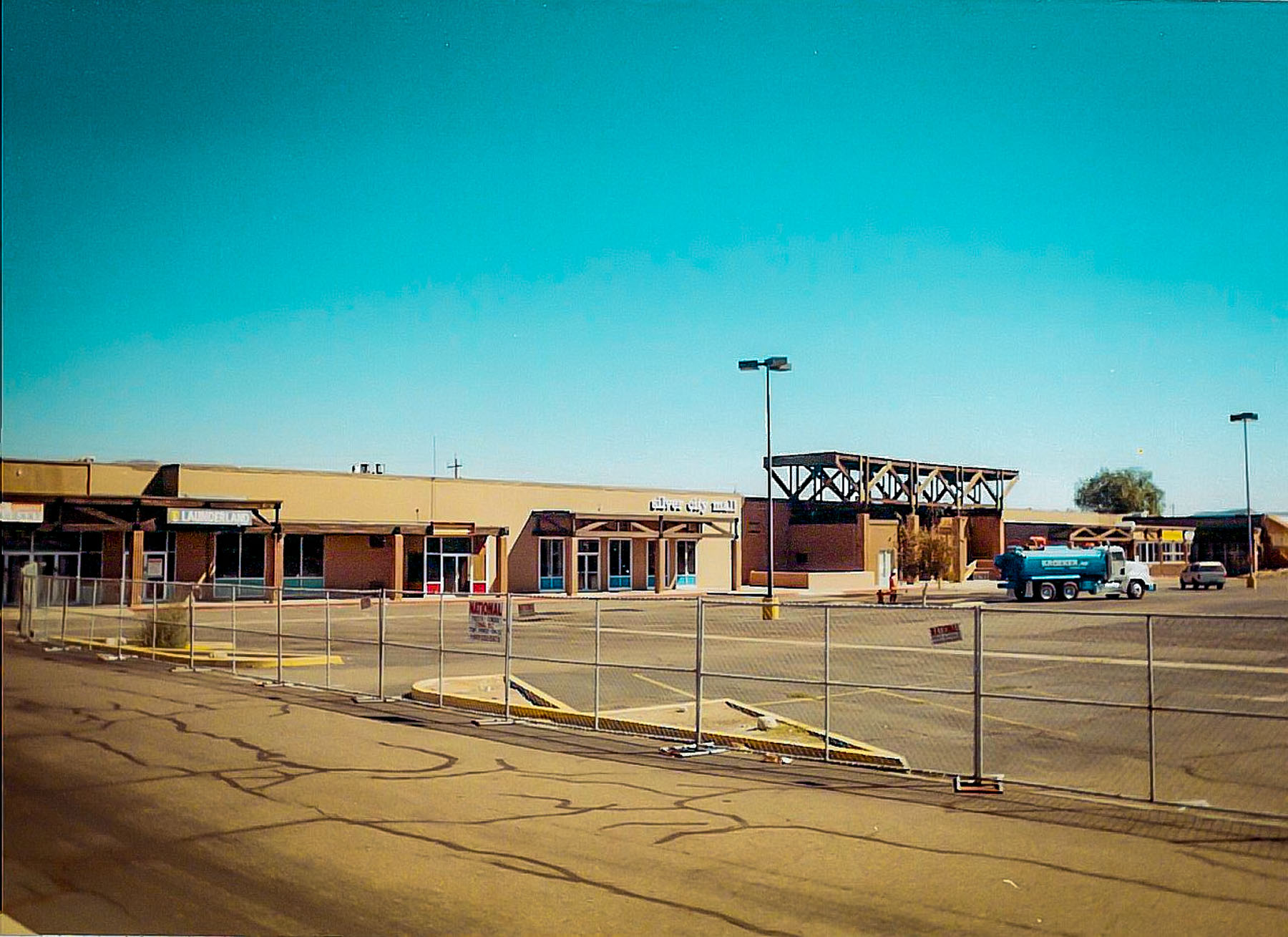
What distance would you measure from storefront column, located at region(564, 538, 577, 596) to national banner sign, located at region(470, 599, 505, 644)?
115 feet

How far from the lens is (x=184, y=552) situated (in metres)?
39.4

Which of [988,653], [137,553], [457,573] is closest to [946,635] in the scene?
[988,653]

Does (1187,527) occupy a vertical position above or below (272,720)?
above

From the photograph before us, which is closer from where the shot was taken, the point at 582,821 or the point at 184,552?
the point at 582,821

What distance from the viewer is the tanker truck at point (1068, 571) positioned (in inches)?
1810

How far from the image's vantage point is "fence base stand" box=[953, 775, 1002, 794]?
10648 mm

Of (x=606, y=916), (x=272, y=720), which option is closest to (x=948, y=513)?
(x=272, y=720)

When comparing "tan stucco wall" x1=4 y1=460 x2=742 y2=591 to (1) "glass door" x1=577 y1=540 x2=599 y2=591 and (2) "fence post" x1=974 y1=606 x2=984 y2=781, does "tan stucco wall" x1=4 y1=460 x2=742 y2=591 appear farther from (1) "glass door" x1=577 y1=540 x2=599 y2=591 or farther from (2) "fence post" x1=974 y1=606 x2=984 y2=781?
(2) "fence post" x1=974 y1=606 x2=984 y2=781

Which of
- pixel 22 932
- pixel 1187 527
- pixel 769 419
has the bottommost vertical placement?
pixel 22 932

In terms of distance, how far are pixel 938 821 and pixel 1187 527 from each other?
118ft

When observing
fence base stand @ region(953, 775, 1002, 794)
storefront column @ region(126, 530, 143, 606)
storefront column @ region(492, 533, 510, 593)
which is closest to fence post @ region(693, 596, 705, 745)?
fence base stand @ region(953, 775, 1002, 794)

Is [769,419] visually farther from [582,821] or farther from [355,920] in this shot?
[355,920]

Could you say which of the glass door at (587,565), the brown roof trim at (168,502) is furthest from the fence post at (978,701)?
the glass door at (587,565)

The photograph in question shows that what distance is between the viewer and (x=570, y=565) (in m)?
53.1
